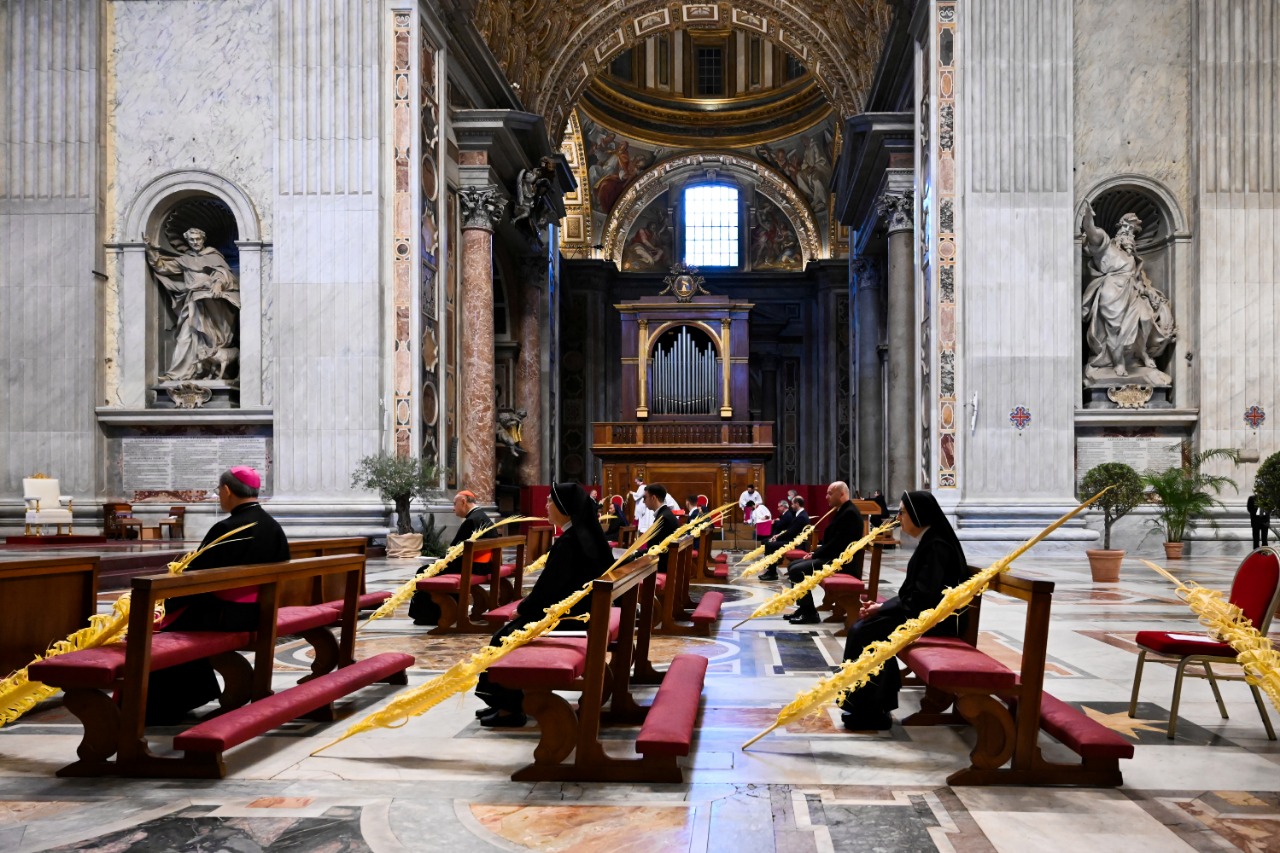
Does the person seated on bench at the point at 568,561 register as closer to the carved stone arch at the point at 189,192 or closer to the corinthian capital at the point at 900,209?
the carved stone arch at the point at 189,192

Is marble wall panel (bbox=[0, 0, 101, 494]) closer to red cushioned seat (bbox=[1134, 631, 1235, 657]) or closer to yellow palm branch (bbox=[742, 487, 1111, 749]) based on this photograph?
yellow palm branch (bbox=[742, 487, 1111, 749])

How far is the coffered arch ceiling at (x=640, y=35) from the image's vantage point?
899 inches

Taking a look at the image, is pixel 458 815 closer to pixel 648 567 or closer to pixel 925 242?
pixel 648 567

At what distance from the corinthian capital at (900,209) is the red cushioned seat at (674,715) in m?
14.4

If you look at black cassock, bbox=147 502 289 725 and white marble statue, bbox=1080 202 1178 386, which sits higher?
white marble statue, bbox=1080 202 1178 386

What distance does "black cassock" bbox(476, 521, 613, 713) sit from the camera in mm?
5270

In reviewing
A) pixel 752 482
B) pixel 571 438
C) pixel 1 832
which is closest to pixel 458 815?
pixel 1 832

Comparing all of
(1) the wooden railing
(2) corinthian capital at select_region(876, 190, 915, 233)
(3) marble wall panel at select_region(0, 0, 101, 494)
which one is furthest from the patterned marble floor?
(1) the wooden railing

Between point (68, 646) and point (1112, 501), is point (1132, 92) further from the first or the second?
point (68, 646)

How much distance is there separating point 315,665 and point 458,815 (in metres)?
2.70

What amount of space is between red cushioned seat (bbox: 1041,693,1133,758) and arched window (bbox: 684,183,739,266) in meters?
31.6

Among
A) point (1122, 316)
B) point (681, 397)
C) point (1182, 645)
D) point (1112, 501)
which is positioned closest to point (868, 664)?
point (1182, 645)

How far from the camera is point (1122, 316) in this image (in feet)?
50.3

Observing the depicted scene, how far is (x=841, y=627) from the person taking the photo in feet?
28.9
